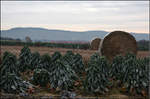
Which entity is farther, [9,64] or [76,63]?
[76,63]

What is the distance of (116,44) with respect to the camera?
1412 centimetres

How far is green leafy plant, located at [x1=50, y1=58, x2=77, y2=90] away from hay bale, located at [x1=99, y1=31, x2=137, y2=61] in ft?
15.1

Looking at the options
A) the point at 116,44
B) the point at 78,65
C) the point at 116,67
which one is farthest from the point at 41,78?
the point at 116,44

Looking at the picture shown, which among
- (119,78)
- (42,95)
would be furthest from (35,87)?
(119,78)

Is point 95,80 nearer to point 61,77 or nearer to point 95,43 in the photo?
point 61,77

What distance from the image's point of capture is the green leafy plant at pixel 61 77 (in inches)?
371

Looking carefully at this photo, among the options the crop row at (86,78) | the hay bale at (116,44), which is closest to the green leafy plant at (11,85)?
the crop row at (86,78)

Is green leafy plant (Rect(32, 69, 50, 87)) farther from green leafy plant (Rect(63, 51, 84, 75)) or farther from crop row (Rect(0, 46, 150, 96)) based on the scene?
green leafy plant (Rect(63, 51, 84, 75))

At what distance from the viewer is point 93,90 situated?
9.23 meters

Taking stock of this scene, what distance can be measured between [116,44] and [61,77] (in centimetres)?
553

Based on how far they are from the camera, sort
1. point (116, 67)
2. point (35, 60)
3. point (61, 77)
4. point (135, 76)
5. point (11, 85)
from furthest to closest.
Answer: point (35, 60)
point (116, 67)
point (135, 76)
point (61, 77)
point (11, 85)

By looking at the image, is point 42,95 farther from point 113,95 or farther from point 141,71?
point 141,71

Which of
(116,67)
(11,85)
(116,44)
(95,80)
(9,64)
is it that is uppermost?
(116,44)

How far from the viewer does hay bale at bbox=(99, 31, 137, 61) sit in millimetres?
13961
